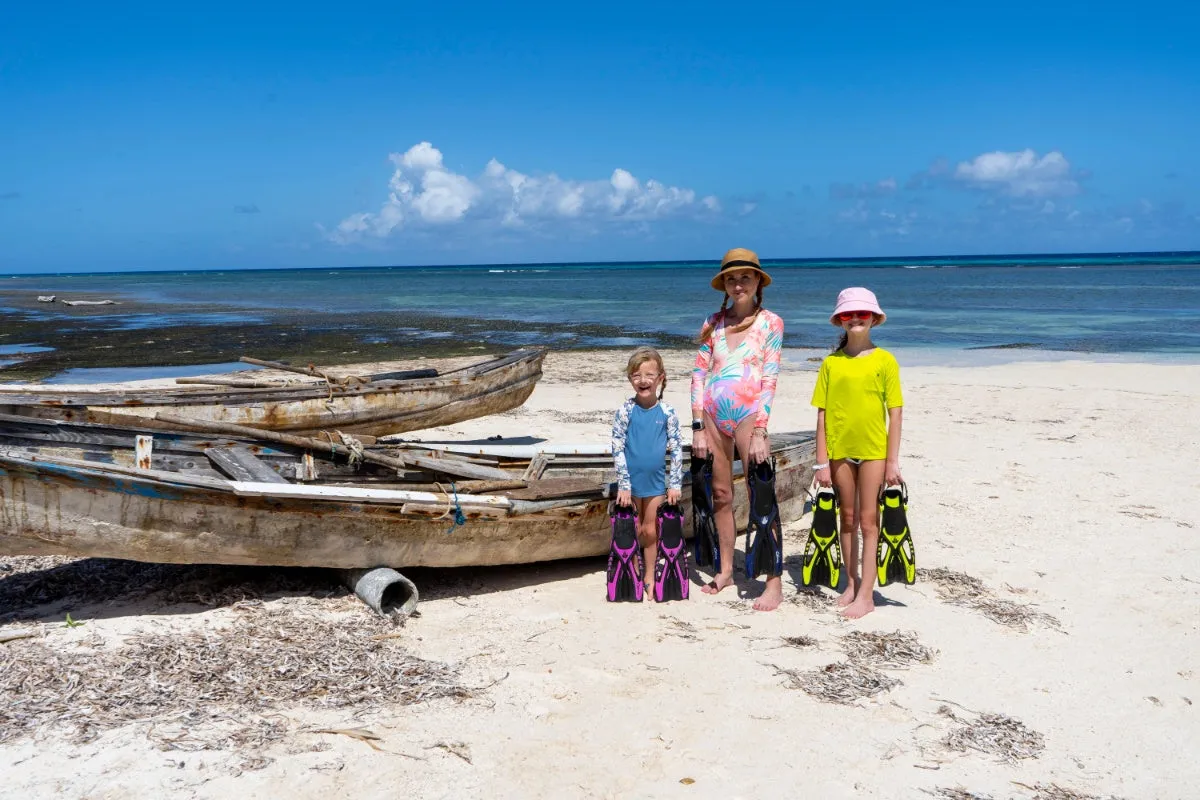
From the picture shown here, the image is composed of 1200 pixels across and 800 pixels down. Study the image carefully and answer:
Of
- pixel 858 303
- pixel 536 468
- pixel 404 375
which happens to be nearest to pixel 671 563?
pixel 536 468

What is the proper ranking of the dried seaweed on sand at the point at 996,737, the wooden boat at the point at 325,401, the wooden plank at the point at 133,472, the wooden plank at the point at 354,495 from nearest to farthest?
the dried seaweed on sand at the point at 996,737 → the wooden plank at the point at 133,472 → the wooden plank at the point at 354,495 → the wooden boat at the point at 325,401

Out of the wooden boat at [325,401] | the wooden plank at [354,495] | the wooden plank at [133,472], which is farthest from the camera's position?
the wooden boat at [325,401]

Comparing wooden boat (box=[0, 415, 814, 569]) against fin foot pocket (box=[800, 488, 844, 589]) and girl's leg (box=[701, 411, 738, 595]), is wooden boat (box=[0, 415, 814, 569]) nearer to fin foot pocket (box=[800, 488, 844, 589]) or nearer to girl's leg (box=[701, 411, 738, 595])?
girl's leg (box=[701, 411, 738, 595])

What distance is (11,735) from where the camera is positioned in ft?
11.5

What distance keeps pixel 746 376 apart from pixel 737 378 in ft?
0.16

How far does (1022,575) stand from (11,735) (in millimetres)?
5406

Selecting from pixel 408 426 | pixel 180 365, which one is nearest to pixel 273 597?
pixel 408 426

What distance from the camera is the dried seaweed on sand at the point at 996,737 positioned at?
11.7ft

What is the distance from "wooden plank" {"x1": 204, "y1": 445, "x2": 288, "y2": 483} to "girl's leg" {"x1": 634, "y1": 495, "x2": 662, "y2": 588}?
2.06 metres

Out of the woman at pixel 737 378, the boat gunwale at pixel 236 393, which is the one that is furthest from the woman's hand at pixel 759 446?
the boat gunwale at pixel 236 393

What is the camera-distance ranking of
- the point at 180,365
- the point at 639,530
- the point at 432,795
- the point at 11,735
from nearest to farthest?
1. the point at 432,795
2. the point at 11,735
3. the point at 639,530
4. the point at 180,365

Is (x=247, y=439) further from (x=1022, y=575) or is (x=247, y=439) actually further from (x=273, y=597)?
(x=1022, y=575)

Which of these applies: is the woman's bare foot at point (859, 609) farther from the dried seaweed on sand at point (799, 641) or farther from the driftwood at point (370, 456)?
the driftwood at point (370, 456)

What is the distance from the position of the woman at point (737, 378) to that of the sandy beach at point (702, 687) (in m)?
0.87
